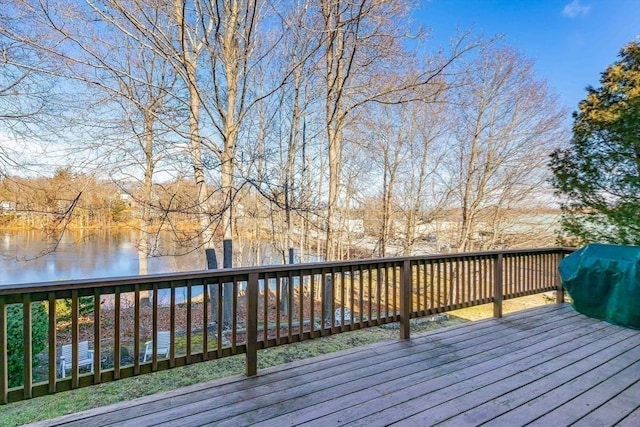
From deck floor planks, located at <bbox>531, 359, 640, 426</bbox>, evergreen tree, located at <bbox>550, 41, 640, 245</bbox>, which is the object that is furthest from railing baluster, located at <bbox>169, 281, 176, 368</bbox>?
evergreen tree, located at <bbox>550, 41, 640, 245</bbox>

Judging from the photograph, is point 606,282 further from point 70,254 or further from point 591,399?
point 70,254

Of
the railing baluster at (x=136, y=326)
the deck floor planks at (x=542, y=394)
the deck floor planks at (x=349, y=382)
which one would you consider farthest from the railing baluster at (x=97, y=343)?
the deck floor planks at (x=542, y=394)

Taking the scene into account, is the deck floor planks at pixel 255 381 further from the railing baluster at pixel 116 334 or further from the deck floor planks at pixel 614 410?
the deck floor planks at pixel 614 410

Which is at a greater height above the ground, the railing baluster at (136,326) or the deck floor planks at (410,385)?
the railing baluster at (136,326)

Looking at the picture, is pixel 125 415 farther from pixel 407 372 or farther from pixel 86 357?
pixel 86 357

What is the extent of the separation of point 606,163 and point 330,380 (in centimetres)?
567

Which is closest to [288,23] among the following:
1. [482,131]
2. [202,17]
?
[202,17]

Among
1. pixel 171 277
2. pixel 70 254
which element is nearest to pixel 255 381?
pixel 171 277

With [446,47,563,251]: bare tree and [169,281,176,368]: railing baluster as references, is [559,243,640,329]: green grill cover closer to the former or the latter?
[169,281,176,368]: railing baluster

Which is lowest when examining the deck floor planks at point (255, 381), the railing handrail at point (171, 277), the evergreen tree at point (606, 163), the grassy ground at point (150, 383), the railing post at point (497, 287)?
the grassy ground at point (150, 383)

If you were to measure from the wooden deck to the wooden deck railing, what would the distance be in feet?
0.78

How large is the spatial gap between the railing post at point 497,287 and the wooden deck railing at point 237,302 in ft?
0.04

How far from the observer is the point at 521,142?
34.9 ft

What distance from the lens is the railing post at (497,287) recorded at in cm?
421
